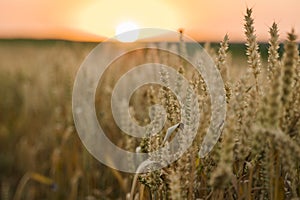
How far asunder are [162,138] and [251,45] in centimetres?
38

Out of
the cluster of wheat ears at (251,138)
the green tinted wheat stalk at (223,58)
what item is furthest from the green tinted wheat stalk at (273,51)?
the green tinted wheat stalk at (223,58)

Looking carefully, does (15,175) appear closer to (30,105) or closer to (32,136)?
(32,136)

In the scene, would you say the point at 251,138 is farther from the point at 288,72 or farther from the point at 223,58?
the point at 223,58

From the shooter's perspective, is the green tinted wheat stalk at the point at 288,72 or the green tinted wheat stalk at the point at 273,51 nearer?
the green tinted wheat stalk at the point at 288,72

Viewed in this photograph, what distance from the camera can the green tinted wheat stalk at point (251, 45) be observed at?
133cm

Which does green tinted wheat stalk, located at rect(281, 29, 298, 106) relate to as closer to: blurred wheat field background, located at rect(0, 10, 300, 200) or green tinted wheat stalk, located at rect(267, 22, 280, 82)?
blurred wheat field background, located at rect(0, 10, 300, 200)

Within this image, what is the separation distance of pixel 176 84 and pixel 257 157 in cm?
31

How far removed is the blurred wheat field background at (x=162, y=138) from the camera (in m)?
1.05

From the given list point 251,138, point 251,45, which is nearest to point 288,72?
point 251,138

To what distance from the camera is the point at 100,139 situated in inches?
123

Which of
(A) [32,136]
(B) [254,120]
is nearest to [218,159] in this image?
(B) [254,120]

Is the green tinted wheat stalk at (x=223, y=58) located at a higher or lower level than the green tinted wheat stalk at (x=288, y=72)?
higher

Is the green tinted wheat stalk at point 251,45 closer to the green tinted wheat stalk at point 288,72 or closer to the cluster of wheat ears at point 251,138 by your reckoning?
the cluster of wheat ears at point 251,138

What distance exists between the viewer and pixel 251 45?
4.37 feet
